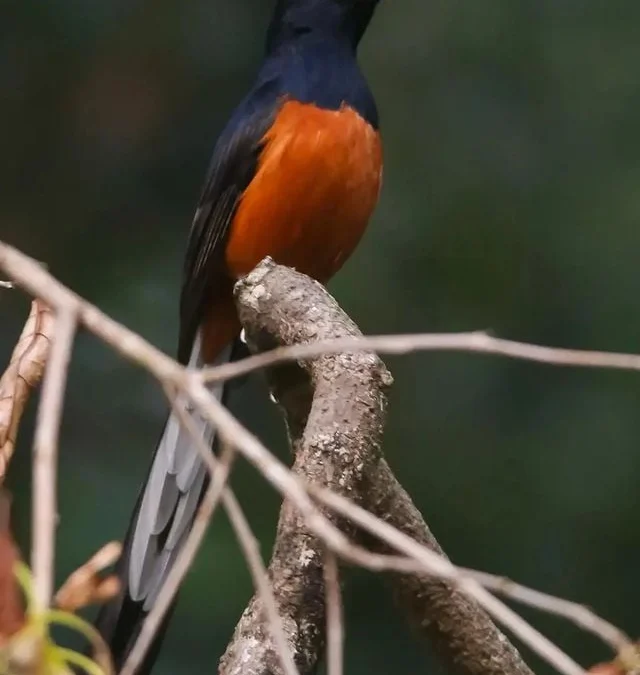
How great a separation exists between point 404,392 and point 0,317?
88 cm

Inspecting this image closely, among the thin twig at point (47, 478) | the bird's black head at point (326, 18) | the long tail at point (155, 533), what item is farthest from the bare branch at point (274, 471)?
the bird's black head at point (326, 18)

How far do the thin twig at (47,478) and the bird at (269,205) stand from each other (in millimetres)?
1018

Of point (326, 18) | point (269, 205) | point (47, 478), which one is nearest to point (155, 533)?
point (269, 205)

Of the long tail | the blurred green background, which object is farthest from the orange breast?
the blurred green background

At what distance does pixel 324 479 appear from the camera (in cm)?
Result: 96

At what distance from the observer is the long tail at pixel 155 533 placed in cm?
131

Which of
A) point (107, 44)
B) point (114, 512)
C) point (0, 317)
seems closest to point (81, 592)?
point (114, 512)

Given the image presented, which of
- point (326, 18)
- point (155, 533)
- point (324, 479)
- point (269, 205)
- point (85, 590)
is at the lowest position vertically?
point (85, 590)

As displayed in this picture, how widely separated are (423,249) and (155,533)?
114cm

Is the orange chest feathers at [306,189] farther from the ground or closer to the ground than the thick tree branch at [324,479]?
farther from the ground

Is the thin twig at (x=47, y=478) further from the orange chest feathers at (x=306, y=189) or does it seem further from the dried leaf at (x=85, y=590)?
the orange chest feathers at (x=306, y=189)

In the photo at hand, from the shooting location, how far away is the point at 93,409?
237 cm

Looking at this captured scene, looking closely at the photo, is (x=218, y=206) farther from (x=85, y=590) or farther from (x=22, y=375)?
(x=85, y=590)

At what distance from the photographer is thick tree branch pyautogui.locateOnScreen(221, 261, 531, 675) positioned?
963mm
